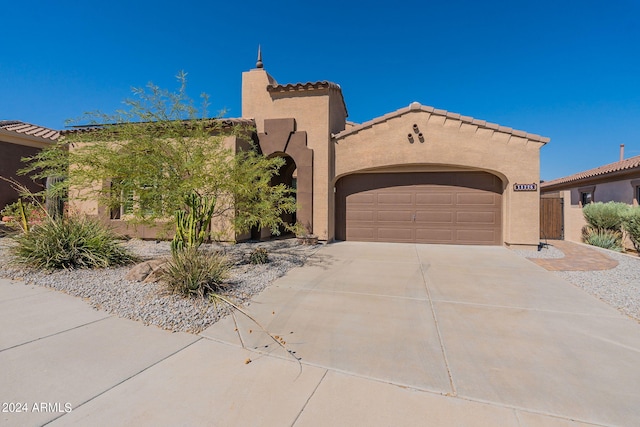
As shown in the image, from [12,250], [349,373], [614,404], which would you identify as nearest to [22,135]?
[12,250]

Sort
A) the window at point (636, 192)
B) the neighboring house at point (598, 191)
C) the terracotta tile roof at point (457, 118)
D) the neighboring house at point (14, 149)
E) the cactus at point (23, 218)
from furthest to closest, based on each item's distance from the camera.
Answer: the window at point (636, 192)
the neighboring house at point (598, 191)
the neighboring house at point (14, 149)
the terracotta tile roof at point (457, 118)
the cactus at point (23, 218)

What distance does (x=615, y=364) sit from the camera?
2.99m

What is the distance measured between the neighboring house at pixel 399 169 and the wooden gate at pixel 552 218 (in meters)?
4.46

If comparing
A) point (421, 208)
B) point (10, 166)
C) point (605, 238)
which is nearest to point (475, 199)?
point (421, 208)

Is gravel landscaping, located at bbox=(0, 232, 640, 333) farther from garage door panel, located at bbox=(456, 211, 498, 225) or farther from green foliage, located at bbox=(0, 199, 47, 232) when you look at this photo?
garage door panel, located at bbox=(456, 211, 498, 225)

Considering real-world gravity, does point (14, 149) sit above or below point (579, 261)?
above

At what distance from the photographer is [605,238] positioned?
35.1 feet

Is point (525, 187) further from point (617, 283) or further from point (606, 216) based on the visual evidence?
point (606, 216)

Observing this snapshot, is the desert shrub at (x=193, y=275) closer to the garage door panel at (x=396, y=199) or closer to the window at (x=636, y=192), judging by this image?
the garage door panel at (x=396, y=199)

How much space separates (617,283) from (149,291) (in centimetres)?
956

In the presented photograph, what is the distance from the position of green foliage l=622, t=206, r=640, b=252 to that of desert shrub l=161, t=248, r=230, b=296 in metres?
13.6

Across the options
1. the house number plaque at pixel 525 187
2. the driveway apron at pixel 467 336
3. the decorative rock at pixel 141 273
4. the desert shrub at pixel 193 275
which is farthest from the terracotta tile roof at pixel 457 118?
the decorative rock at pixel 141 273

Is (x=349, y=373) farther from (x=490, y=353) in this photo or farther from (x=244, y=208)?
(x=244, y=208)

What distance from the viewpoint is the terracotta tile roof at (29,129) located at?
500 inches
